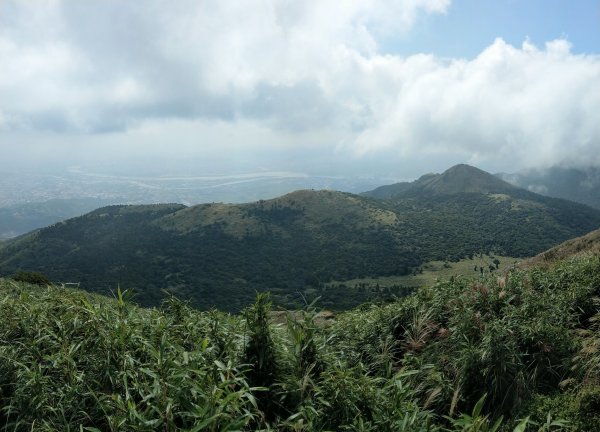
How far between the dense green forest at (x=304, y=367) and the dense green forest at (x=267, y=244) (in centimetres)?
7960

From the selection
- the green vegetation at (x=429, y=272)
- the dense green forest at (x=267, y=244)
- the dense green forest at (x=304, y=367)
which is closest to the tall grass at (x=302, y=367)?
the dense green forest at (x=304, y=367)

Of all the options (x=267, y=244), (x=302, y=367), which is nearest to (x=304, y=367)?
(x=302, y=367)

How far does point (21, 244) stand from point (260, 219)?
292 feet

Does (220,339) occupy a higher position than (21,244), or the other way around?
(220,339)

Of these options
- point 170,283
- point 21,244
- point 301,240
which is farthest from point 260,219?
point 21,244

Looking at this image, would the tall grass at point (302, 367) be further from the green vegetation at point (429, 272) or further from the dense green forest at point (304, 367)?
the green vegetation at point (429, 272)

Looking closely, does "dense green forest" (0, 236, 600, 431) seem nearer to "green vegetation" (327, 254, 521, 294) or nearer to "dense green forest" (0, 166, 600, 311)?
"dense green forest" (0, 166, 600, 311)

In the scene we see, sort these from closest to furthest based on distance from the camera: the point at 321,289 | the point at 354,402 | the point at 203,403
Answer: the point at 203,403 < the point at 354,402 < the point at 321,289

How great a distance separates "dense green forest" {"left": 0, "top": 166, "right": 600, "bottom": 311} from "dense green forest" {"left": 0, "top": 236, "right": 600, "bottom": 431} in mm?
79596

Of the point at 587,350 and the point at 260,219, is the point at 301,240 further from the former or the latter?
the point at 587,350

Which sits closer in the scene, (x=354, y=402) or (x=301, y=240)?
(x=354, y=402)

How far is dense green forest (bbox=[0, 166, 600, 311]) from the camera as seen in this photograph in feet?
369

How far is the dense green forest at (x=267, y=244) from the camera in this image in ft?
369

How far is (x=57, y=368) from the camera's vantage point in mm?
5434
